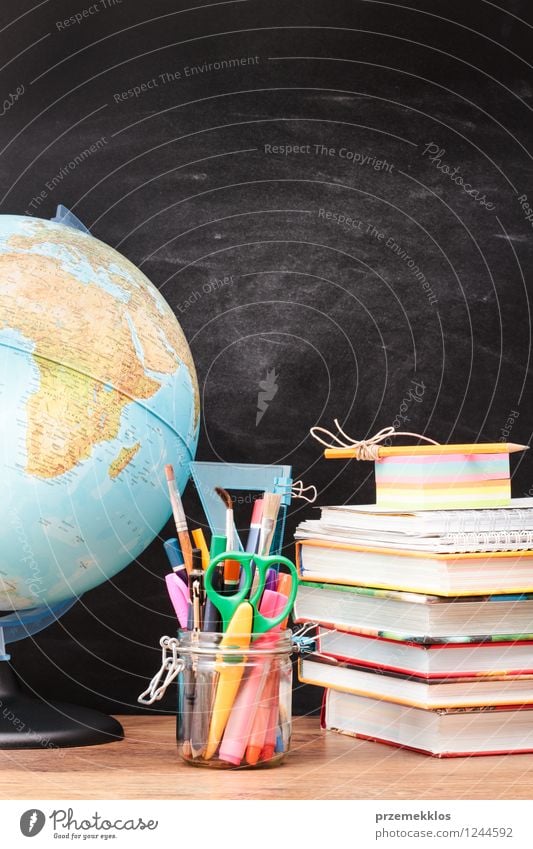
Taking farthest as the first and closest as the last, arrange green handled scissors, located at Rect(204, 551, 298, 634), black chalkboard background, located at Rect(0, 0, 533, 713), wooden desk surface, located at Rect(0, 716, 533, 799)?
black chalkboard background, located at Rect(0, 0, 533, 713) → green handled scissors, located at Rect(204, 551, 298, 634) → wooden desk surface, located at Rect(0, 716, 533, 799)

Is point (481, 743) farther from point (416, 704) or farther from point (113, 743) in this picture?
point (113, 743)

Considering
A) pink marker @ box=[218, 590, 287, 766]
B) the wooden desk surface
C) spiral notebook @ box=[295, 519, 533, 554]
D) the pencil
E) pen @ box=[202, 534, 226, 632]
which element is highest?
the pencil

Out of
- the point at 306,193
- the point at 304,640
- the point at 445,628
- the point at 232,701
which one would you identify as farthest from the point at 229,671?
the point at 306,193

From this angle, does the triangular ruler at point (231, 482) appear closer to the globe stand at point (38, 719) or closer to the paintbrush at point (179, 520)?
the paintbrush at point (179, 520)

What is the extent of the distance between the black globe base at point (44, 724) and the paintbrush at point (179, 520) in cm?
27

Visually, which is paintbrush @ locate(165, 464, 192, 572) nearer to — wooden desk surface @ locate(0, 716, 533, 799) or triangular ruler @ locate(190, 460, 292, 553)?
triangular ruler @ locate(190, 460, 292, 553)

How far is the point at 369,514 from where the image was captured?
140cm

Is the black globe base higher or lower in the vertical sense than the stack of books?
lower

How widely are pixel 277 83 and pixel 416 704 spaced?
1.06 meters

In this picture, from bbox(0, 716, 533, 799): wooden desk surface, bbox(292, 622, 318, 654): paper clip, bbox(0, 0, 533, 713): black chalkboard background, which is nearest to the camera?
bbox(0, 716, 533, 799): wooden desk surface

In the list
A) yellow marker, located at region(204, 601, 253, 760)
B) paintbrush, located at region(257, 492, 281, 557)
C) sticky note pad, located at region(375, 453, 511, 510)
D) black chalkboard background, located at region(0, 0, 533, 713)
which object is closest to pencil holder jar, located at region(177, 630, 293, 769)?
yellow marker, located at region(204, 601, 253, 760)

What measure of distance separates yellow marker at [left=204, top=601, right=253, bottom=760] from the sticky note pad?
276mm

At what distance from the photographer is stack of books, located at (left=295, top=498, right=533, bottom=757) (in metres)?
1.28

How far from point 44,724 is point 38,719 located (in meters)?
0.01
